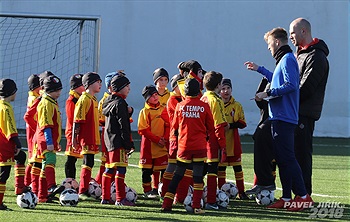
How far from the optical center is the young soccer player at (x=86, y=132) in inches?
389

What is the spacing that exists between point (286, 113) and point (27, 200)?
9.82 feet

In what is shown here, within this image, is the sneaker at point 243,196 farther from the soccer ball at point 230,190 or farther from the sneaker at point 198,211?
the sneaker at point 198,211

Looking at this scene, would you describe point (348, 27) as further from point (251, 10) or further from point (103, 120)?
point (103, 120)

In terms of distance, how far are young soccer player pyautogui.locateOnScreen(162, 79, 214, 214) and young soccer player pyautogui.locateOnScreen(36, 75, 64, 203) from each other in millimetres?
1465

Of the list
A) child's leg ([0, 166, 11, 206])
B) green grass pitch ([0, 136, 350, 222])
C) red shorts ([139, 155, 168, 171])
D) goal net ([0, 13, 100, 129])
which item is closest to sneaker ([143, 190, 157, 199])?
green grass pitch ([0, 136, 350, 222])

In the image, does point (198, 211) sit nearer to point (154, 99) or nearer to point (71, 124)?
point (154, 99)

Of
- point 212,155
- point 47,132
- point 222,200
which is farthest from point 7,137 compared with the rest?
point 222,200

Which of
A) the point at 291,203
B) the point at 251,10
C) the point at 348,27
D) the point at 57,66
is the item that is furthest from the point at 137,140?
the point at 291,203

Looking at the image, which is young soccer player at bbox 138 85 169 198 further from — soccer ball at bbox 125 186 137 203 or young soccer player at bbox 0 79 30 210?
young soccer player at bbox 0 79 30 210

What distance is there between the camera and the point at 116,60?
72.6 feet

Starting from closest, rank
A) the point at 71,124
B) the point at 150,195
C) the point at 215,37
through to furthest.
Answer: the point at 150,195
the point at 71,124
the point at 215,37

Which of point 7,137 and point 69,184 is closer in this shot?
point 7,137

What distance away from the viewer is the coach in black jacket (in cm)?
943

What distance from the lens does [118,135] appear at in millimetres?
9336
